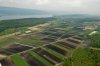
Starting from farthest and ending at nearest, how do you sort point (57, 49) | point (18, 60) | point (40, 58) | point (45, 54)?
1. point (57, 49)
2. point (45, 54)
3. point (40, 58)
4. point (18, 60)

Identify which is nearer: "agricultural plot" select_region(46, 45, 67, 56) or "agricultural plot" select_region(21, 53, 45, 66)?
"agricultural plot" select_region(21, 53, 45, 66)

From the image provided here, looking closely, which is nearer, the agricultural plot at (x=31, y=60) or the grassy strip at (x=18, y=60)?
the grassy strip at (x=18, y=60)

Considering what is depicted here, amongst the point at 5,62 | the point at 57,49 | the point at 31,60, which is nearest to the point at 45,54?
the point at 57,49

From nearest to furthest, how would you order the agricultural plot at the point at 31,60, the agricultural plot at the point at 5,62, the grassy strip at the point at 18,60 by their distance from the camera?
the agricultural plot at the point at 5,62
the grassy strip at the point at 18,60
the agricultural plot at the point at 31,60

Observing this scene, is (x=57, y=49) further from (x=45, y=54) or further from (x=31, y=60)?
(x=31, y=60)

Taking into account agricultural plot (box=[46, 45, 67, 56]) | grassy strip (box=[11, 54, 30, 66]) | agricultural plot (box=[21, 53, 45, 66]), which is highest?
grassy strip (box=[11, 54, 30, 66])

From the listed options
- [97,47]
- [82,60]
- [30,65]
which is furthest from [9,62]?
[97,47]

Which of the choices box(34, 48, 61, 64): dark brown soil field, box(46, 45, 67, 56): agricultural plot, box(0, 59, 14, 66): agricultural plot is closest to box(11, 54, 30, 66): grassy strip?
box(0, 59, 14, 66): agricultural plot

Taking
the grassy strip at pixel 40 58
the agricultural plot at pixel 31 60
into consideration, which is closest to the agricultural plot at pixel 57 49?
the grassy strip at pixel 40 58

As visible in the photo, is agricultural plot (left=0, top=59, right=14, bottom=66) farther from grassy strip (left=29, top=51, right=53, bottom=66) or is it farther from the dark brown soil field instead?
the dark brown soil field

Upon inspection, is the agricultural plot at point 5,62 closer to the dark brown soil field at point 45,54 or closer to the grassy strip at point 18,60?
the grassy strip at point 18,60

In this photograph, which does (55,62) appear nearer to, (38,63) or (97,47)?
(38,63)
